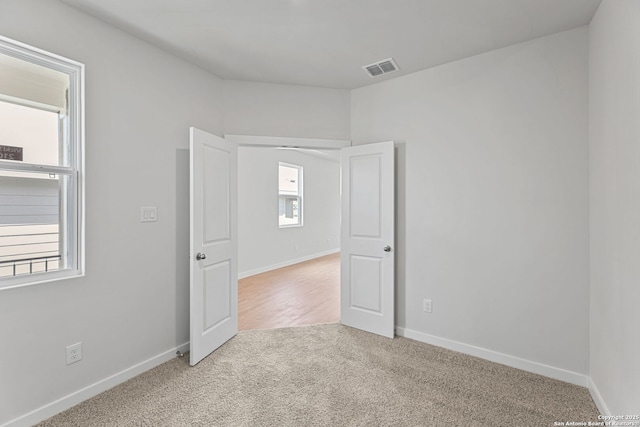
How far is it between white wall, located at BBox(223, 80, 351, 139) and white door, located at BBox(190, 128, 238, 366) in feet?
1.28

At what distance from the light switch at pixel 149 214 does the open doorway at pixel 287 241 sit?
1626 mm

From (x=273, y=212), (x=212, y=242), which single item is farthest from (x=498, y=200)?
(x=273, y=212)

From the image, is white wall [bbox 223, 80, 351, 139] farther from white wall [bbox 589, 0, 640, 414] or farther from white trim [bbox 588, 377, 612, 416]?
white trim [bbox 588, 377, 612, 416]

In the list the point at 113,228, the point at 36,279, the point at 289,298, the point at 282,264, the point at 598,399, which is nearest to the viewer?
the point at 36,279

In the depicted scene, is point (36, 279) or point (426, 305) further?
point (426, 305)

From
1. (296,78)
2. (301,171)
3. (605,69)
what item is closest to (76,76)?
(296,78)

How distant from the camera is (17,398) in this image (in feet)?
6.23

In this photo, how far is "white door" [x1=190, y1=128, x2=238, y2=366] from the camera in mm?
2703

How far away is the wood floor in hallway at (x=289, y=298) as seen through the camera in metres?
3.84

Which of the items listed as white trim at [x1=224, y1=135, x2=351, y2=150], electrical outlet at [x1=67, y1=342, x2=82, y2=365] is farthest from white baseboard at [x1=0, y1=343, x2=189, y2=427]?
white trim at [x1=224, y1=135, x2=351, y2=150]

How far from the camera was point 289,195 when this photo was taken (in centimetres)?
762

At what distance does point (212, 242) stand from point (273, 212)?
3.99 m

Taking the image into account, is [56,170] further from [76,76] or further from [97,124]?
[76,76]

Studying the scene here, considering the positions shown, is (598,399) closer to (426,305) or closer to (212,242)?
(426,305)
